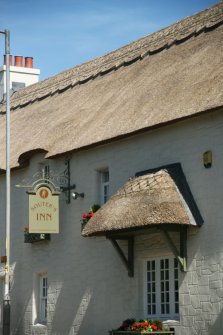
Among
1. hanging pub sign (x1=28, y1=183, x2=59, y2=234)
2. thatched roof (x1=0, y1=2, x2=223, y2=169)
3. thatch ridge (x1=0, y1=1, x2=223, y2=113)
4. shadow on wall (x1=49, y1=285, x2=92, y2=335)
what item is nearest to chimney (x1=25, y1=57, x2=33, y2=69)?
thatch ridge (x1=0, y1=1, x2=223, y2=113)

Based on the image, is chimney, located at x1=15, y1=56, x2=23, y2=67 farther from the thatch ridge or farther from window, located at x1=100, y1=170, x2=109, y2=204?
window, located at x1=100, y1=170, x2=109, y2=204

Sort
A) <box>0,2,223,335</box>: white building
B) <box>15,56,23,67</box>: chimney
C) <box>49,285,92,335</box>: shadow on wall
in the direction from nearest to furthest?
<box>0,2,223,335</box>: white building → <box>49,285,92,335</box>: shadow on wall → <box>15,56,23,67</box>: chimney

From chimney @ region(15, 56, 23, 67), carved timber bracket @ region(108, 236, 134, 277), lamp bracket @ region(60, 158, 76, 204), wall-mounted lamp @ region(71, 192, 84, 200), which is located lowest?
carved timber bracket @ region(108, 236, 134, 277)

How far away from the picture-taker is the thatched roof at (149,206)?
21.0 metres

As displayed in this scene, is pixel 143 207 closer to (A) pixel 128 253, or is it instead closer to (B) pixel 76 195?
(A) pixel 128 253

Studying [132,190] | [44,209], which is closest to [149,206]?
[132,190]

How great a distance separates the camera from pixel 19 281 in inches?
1125

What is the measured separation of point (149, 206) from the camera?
2127 centimetres

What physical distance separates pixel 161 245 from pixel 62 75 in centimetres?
1302

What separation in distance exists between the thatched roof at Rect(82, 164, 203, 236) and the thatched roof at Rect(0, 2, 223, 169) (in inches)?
58.6

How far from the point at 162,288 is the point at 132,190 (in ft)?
8.43

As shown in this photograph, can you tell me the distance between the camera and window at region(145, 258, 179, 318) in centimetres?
2222

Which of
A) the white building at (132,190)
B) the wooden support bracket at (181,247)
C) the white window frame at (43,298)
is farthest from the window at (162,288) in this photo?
the white window frame at (43,298)

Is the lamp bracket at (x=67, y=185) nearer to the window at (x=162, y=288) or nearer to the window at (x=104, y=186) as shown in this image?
the window at (x=104, y=186)
